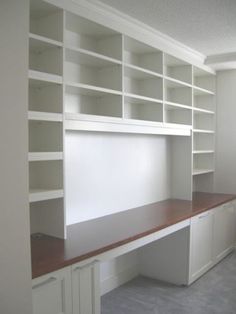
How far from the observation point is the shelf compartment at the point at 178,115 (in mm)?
4016

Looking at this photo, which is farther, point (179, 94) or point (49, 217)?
point (179, 94)

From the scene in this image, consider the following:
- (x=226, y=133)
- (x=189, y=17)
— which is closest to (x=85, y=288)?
(x=189, y=17)

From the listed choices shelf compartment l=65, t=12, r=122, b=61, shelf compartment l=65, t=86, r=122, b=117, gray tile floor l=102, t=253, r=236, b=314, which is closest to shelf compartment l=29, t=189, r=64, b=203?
shelf compartment l=65, t=86, r=122, b=117

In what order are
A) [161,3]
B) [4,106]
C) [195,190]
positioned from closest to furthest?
[4,106] < [161,3] < [195,190]

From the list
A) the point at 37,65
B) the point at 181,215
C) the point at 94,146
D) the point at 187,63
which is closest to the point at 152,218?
the point at 181,215

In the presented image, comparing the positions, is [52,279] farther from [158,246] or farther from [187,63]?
[187,63]

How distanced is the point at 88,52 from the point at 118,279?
2.31 m

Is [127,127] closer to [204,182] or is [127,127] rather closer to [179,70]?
[179,70]

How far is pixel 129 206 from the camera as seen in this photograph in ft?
11.4

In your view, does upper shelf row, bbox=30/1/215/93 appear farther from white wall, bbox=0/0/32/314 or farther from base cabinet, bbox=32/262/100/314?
base cabinet, bbox=32/262/100/314

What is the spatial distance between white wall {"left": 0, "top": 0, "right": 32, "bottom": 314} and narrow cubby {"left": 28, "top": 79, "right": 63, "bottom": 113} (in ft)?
2.56

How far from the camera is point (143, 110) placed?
3.57 metres

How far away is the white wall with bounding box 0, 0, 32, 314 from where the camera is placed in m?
1.41

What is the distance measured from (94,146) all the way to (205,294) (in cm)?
183
